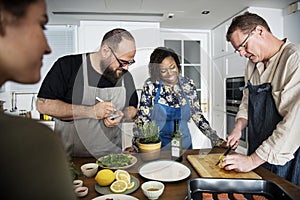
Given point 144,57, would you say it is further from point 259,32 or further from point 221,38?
point 221,38

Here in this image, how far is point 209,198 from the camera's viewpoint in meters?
0.74

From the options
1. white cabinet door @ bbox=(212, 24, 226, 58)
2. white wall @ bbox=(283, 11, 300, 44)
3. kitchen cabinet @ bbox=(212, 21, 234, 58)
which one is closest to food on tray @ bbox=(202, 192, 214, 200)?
→ white wall @ bbox=(283, 11, 300, 44)

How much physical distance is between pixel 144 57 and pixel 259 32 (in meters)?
0.60

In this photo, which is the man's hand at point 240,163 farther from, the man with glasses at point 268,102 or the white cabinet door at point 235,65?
the white cabinet door at point 235,65

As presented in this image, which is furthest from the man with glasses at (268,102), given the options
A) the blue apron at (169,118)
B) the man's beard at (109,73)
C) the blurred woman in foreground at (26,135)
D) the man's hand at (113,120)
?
the blurred woman in foreground at (26,135)

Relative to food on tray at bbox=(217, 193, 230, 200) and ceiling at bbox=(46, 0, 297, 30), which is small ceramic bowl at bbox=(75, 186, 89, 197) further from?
ceiling at bbox=(46, 0, 297, 30)

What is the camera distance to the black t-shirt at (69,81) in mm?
1179

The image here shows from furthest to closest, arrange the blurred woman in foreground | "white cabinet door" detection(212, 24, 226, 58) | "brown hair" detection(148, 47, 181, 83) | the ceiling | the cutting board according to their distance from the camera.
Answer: "white cabinet door" detection(212, 24, 226, 58) → the ceiling → "brown hair" detection(148, 47, 181, 83) → the cutting board → the blurred woman in foreground

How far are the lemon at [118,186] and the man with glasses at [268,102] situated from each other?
0.44m

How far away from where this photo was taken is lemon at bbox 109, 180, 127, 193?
2.49ft

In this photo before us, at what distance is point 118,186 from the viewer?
0.78 m

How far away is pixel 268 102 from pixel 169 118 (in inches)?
21.6

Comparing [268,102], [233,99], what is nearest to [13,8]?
[268,102]

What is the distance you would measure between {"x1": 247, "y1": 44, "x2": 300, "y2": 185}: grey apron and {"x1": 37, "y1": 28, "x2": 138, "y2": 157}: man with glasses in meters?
0.66
